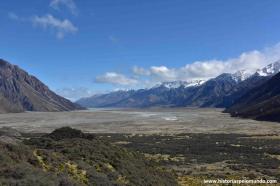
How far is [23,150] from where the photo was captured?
26734mm

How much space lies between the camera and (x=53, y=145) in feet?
115

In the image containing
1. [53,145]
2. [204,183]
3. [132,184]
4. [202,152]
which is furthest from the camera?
[202,152]

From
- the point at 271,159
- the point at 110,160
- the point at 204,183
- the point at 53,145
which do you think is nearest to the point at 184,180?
the point at 204,183

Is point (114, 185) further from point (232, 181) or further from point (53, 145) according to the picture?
point (232, 181)

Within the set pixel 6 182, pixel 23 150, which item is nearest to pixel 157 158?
pixel 23 150

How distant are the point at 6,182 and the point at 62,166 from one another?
6969 mm

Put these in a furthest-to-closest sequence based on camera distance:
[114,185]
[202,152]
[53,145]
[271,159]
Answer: [202,152] → [271,159] → [53,145] → [114,185]

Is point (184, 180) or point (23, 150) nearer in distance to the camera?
point (23, 150)

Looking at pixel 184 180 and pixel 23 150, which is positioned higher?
pixel 23 150

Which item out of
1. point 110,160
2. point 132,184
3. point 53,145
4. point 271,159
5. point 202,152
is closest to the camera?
point 132,184

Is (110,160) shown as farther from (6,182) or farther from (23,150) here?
(6,182)

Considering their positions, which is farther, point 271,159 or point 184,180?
point 271,159

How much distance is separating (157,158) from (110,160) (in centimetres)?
2632

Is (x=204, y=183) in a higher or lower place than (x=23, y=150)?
lower
